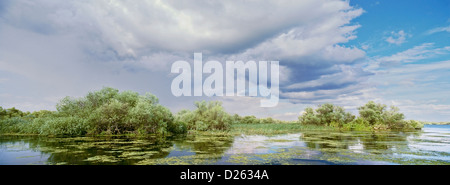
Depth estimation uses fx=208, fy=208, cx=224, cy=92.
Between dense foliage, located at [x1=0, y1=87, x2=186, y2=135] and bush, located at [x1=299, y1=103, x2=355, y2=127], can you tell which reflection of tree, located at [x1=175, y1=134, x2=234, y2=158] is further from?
bush, located at [x1=299, y1=103, x2=355, y2=127]

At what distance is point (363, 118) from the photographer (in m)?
53.3

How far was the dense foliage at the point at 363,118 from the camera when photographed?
51.1 m

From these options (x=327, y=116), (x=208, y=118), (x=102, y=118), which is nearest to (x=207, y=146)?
(x=102, y=118)

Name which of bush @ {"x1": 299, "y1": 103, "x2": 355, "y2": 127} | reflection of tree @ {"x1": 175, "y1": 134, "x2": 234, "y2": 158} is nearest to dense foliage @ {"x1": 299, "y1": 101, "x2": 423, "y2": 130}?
bush @ {"x1": 299, "y1": 103, "x2": 355, "y2": 127}

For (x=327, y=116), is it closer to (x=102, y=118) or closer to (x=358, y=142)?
(x=358, y=142)

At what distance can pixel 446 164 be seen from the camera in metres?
10.3

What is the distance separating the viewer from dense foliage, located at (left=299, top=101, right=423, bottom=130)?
51.1 m

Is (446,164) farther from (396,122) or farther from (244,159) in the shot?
(396,122)

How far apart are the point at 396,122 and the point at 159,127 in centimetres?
5688

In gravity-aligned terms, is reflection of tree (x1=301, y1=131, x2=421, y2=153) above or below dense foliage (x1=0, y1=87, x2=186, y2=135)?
below

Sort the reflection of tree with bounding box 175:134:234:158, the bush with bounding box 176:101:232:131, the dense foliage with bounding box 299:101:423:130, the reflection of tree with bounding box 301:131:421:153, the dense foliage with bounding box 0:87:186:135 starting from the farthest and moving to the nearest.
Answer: the dense foliage with bounding box 299:101:423:130 < the bush with bounding box 176:101:232:131 < the dense foliage with bounding box 0:87:186:135 < the reflection of tree with bounding box 301:131:421:153 < the reflection of tree with bounding box 175:134:234:158

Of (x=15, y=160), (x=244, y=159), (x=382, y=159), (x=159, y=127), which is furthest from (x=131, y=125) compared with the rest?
(x=382, y=159)

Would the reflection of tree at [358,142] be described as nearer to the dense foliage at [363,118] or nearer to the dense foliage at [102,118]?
the dense foliage at [102,118]

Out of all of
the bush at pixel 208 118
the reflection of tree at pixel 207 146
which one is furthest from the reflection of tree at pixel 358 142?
the bush at pixel 208 118
